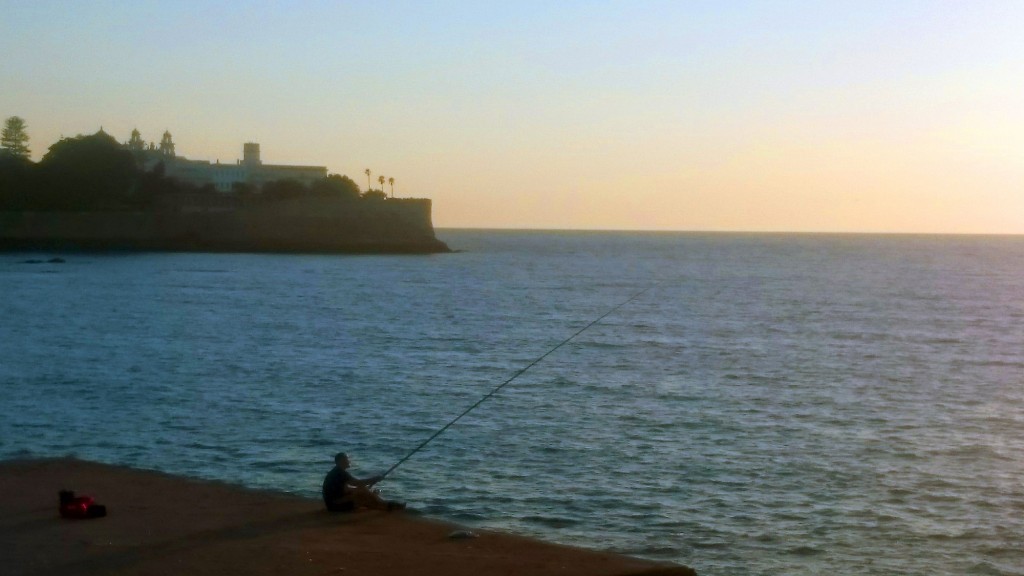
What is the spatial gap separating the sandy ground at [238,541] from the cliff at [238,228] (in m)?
98.3

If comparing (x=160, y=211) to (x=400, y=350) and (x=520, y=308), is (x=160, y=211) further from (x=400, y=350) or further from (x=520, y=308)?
(x=400, y=350)

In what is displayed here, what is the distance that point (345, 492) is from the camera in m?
11.5

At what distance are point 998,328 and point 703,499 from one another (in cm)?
3459

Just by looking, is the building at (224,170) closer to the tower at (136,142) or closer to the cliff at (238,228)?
the tower at (136,142)

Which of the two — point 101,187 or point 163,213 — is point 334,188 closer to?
point 163,213

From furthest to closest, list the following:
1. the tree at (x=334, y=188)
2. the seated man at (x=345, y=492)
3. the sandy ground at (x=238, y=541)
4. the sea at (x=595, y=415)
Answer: the tree at (x=334, y=188) → the sea at (x=595, y=415) → the seated man at (x=345, y=492) → the sandy ground at (x=238, y=541)

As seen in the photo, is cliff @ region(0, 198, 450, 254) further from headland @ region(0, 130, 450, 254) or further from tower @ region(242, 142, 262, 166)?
tower @ region(242, 142, 262, 166)

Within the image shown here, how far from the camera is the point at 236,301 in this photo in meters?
55.5

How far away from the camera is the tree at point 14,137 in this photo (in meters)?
142

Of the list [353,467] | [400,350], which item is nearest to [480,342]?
[400,350]

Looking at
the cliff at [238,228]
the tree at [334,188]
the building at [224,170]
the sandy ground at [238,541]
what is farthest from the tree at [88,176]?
the sandy ground at [238,541]

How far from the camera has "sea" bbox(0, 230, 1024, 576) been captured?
1455 cm

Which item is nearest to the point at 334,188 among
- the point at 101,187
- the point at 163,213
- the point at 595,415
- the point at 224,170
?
the point at 163,213

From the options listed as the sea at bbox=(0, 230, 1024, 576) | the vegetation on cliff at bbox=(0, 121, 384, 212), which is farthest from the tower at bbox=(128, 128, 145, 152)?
the sea at bbox=(0, 230, 1024, 576)
